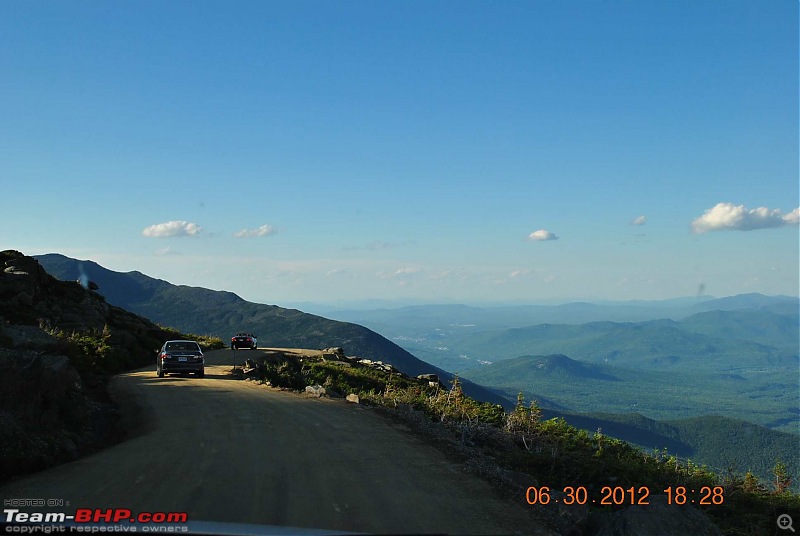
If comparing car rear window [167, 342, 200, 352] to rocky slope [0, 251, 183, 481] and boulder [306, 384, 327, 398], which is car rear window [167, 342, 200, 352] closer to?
rocky slope [0, 251, 183, 481]

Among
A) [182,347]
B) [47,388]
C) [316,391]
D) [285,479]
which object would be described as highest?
[182,347]

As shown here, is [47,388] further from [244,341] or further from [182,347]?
[244,341]

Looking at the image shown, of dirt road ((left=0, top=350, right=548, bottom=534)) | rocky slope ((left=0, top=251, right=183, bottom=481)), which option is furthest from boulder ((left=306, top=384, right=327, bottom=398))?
rocky slope ((left=0, top=251, right=183, bottom=481))

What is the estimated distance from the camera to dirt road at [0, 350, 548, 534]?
8.48 metres

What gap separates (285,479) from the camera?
34.0 feet

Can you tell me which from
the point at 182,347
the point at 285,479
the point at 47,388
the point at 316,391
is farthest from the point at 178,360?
the point at 285,479

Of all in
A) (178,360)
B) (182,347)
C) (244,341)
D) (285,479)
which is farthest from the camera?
(244,341)

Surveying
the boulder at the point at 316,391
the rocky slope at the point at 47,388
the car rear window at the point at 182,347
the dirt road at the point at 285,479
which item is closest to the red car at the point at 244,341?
the rocky slope at the point at 47,388

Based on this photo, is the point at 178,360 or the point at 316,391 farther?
the point at 178,360

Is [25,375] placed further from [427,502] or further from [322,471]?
[427,502]

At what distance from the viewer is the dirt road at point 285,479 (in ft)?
27.8

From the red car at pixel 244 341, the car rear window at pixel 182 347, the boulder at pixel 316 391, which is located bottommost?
the boulder at pixel 316 391

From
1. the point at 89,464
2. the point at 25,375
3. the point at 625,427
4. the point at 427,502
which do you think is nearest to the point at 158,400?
the point at 25,375

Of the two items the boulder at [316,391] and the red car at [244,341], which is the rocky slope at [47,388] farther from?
the red car at [244,341]
